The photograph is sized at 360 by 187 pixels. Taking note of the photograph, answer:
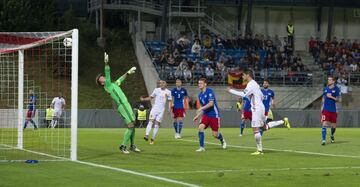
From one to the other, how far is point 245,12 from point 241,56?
1011cm

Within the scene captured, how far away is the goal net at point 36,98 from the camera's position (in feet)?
60.2

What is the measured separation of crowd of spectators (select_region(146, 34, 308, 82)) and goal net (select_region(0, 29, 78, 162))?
25.2 feet

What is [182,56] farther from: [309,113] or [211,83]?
[309,113]

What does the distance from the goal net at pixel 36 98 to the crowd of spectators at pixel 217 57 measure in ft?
25.2

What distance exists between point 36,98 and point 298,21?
33091mm

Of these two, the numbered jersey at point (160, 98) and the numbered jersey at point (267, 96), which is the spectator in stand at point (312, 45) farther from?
the numbered jersey at point (160, 98)

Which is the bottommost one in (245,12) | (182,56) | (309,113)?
(309,113)

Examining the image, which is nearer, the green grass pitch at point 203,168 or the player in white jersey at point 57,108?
the green grass pitch at point 203,168

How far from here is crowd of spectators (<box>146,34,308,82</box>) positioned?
164 feet

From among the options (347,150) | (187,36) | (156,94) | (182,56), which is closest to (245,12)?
(187,36)

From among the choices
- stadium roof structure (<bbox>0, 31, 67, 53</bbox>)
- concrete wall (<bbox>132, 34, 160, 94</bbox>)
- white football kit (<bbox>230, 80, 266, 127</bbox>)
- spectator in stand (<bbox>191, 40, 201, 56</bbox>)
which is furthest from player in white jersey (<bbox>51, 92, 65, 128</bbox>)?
white football kit (<bbox>230, 80, 266, 127</bbox>)

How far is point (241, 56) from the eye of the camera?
178 feet

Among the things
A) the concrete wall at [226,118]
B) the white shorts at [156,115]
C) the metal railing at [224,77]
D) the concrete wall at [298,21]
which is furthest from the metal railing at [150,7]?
the white shorts at [156,115]

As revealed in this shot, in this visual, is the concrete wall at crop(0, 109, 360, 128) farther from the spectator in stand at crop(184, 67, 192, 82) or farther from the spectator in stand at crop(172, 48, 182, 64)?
the spectator in stand at crop(172, 48, 182, 64)
